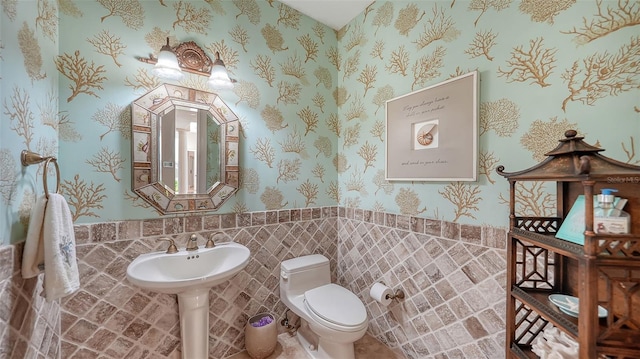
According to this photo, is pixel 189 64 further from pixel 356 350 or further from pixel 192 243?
pixel 356 350

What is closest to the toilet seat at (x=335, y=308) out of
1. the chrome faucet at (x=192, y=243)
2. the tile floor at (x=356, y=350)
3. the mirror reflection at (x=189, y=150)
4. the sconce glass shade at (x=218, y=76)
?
the tile floor at (x=356, y=350)

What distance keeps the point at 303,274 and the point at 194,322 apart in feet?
2.43

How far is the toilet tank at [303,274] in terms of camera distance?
1.73 m

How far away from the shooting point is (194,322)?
1332 mm

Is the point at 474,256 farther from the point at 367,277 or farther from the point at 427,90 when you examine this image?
the point at 427,90

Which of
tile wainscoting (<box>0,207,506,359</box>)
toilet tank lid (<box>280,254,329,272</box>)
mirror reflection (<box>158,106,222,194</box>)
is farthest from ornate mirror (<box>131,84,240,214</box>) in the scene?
toilet tank lid (<box>280,254,329,272</box>)

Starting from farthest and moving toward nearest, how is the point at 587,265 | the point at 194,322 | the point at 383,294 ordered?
1. the point at 383,294
2. the point at 194,322
3. the point at 587,265

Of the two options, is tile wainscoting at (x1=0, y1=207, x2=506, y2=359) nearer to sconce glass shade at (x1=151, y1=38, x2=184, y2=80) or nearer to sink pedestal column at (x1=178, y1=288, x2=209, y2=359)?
sink pedestal column at (x1=178, y1=288, x2=209, y2=359)

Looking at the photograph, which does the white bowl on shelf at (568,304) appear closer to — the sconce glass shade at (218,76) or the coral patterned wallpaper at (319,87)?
the coral patterned wallpaper at (319,87)

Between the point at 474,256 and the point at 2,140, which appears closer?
the point at 2,140

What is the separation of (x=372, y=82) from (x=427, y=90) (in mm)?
493

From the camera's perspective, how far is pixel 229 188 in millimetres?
1623

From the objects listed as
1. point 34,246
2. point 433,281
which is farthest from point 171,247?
point 433,281

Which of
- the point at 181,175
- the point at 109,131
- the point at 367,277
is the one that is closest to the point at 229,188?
the point at 181,175
